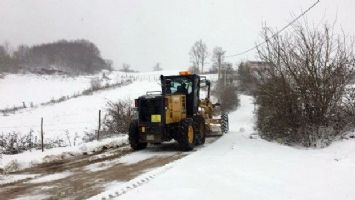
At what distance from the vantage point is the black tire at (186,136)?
50.4 feet

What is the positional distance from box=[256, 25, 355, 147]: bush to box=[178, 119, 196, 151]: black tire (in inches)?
126

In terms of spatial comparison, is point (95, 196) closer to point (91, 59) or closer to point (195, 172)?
point (195, 172)

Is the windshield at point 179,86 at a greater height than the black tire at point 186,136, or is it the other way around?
the windshield at point 179,86

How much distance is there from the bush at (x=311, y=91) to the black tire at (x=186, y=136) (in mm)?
3201

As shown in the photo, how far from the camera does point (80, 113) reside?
39.9 meters

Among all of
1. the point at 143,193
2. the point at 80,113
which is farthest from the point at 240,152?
the point at 80,113

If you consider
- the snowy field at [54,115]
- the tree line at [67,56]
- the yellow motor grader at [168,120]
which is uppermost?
the tree line at [67,56]

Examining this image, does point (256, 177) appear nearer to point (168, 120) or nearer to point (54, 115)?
point (168, 120)

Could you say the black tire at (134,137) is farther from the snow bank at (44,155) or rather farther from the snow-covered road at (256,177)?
the snow-covered road at (256,177)

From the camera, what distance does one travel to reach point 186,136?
15391 millimetres

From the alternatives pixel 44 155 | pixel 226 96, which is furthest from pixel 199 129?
Result: pixel 226 96

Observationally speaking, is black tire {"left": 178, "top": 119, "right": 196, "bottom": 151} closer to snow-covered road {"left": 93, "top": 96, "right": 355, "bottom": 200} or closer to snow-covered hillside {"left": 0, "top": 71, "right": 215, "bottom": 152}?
snow-covered road {"left": 93, "top": 96, "right": 355, "bottom": 200}

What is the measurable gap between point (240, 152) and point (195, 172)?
12.1 ft

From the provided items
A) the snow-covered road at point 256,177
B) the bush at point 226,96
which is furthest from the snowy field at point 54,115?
the bush at point 226,96
